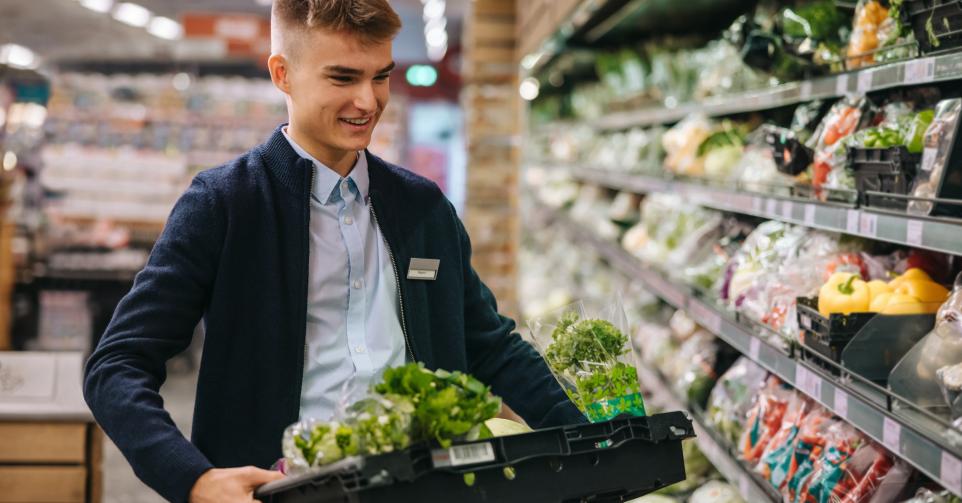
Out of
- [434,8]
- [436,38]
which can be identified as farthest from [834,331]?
[436,38]

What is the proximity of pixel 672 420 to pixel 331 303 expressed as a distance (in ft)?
2.33

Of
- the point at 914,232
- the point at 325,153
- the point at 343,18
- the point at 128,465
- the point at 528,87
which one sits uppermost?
the point at 528,87

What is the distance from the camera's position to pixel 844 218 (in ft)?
7.48

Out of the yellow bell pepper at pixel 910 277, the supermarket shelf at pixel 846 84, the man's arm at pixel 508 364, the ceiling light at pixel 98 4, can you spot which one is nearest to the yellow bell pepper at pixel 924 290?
the yellow bell pepper at pixel 910 277

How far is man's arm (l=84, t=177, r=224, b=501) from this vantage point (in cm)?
160

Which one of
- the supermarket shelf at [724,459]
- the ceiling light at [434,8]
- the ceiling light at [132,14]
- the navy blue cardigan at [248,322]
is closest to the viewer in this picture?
the navy blue cardigan at [248,322]

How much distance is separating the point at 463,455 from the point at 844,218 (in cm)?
125

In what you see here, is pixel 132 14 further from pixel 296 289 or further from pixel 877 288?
pixel 877 288

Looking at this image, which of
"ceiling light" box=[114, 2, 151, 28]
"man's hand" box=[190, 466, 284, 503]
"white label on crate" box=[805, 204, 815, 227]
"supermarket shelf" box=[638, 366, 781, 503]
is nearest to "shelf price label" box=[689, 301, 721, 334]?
"supermarket shelf" box=[638, 366, 781, 503]

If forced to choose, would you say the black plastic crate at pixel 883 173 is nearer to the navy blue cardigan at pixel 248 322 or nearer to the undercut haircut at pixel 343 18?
the navy blue cardigan at pixel 248 322

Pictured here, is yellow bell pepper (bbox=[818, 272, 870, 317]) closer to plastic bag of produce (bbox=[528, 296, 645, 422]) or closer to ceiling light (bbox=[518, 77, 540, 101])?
plastic bag of produce (bbox=[528, 296, 645, 422])

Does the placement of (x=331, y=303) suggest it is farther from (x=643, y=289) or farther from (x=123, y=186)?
(x=123, y=186)

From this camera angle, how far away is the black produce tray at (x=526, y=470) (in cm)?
138

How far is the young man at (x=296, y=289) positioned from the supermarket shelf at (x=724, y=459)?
83 cm
